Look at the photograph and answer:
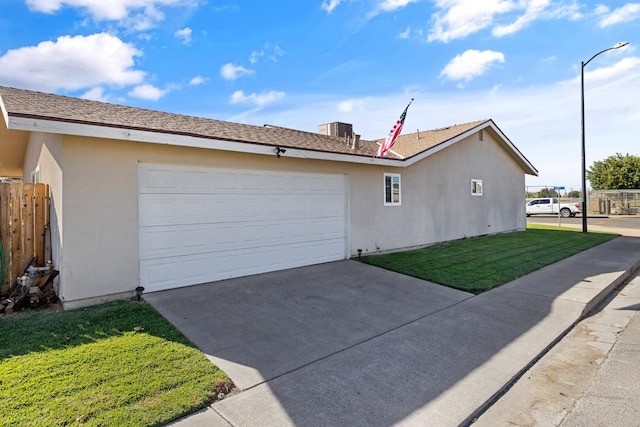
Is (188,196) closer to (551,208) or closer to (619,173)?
(551,208)

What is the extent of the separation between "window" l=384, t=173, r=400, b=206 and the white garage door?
6.09ft

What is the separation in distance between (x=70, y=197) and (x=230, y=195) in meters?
2.65

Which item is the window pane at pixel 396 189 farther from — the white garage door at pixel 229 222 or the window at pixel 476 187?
the window at pixel 476 187

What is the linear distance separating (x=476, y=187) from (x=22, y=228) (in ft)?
47.0

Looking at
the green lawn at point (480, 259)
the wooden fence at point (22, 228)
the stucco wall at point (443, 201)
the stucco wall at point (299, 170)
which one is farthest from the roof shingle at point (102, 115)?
the green lawn at point (480, 259)

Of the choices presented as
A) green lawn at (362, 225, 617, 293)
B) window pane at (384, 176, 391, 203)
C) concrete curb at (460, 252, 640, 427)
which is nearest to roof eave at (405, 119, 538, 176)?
window pane at (384, 176, 391, 203)

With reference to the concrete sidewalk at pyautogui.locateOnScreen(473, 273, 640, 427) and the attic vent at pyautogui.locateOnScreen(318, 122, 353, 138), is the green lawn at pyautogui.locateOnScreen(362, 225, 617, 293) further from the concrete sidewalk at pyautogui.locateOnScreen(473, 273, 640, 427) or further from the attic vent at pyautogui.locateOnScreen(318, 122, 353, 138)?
the attic vent at pyautogui.locateOnScreen(318, 122, 353, 138)

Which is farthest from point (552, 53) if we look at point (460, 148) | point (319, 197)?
point (319, 197)

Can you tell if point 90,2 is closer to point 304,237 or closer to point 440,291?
point 304,237

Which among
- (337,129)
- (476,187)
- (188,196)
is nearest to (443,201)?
(476,187)

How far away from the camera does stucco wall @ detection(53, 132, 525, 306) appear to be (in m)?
5.29

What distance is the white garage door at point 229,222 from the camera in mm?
6078

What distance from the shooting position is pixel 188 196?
6.43m

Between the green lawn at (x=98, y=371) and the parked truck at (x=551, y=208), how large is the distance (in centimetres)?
3351
